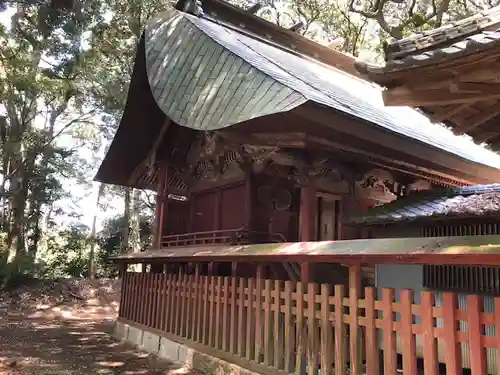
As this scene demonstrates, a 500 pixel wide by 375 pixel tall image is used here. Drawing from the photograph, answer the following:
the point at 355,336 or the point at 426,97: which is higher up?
the point at 426,97

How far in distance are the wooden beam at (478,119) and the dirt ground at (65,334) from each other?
192 inches

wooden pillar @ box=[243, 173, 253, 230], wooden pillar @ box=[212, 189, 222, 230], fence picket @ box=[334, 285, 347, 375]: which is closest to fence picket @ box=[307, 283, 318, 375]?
fence picket @ box=[334, 285, 347, 375]

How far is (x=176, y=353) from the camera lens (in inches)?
267

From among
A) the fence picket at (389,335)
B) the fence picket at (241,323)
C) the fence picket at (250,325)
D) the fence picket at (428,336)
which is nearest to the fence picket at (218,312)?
the fence picket at (241,323)

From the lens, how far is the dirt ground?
6.56 m

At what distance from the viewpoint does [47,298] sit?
15.4m

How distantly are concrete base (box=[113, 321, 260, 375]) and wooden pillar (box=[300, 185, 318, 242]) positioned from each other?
2.03 meters

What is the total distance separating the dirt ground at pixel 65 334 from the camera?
6.56 metres

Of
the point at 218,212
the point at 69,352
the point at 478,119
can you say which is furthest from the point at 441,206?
the point at 69,352

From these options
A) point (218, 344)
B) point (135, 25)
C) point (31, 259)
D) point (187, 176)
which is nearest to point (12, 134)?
point (31, 259)

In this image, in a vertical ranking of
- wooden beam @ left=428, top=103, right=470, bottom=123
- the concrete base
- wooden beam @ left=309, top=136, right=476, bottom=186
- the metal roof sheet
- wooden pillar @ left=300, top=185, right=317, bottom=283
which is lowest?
the concrete base

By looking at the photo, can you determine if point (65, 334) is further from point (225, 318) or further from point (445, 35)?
point (445, 35)

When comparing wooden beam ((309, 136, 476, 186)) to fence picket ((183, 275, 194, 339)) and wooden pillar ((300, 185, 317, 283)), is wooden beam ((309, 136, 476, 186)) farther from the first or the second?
fence picket ((183, 275, 194, 339))

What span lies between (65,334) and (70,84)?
345 inches
